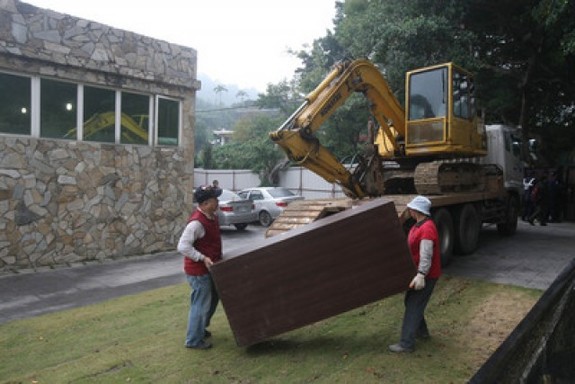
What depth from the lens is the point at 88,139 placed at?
417 inches

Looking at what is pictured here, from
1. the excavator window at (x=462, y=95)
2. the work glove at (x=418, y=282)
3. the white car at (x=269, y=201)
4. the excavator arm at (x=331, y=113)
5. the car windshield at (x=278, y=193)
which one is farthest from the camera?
the car windshield at (x=278, y=193)

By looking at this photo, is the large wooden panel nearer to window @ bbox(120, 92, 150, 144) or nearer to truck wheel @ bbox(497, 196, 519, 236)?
window @ bbox(120, 92, 150, 144)

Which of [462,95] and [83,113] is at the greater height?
[462,95]

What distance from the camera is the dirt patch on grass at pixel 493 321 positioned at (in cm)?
505

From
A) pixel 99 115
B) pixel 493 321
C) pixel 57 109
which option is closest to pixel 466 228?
pixel 493 321

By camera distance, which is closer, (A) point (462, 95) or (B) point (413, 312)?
(B) point (413, 312)

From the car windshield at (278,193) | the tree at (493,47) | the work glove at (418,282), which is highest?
the tree at (493,47)

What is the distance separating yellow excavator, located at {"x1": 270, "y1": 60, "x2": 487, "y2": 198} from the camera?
8.25 m

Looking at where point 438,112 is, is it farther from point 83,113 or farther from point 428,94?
point 83,113

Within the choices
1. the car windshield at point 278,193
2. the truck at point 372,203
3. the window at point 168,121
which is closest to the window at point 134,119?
the window at point 168,121

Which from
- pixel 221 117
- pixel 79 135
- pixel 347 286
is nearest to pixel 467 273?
pixel 347 286

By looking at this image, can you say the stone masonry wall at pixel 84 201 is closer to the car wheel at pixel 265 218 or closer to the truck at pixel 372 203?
the truck at pixel 372 203

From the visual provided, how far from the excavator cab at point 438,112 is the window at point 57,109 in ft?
23.5

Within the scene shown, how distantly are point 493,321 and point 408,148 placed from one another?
4665mm
